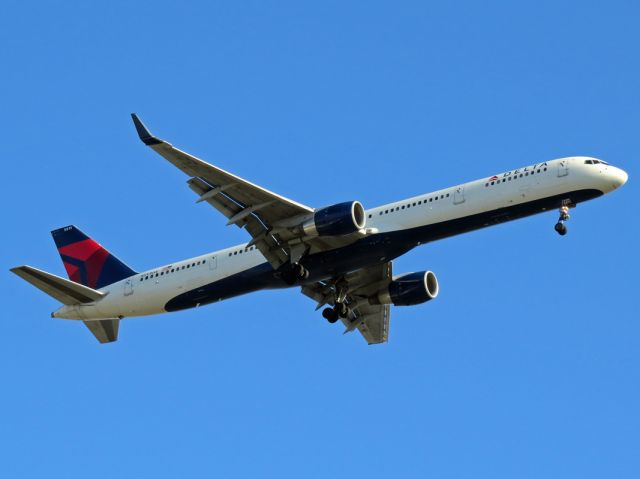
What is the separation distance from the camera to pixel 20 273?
51812mm

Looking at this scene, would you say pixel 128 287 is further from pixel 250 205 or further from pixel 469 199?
pixel 469 199

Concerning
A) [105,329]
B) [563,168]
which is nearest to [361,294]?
[105,329]

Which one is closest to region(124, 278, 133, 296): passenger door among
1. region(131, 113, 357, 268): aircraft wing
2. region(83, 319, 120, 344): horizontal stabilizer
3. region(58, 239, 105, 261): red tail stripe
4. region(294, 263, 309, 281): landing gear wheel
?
region(83, 319, 120, 344): horizontal stabilizer

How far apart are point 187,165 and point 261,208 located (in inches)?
173

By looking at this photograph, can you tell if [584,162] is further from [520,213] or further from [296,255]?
[296,255]

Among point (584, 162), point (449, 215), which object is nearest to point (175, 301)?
point (449, 215)

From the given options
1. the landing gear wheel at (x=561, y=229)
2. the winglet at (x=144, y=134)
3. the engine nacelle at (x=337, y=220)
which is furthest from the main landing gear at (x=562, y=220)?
the winglet at (x=144, y=134)

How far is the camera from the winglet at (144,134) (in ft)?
147

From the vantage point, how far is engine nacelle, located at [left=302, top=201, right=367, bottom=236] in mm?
49281

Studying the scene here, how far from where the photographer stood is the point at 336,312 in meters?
57.0

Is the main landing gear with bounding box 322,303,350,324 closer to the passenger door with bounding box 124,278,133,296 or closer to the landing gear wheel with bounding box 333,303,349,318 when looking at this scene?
the landing gear wheel with bounding box 333,303,349,318

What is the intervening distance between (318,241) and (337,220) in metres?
2.40

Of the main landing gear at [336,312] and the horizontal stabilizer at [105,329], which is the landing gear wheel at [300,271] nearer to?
the main landing gear at [336,312]

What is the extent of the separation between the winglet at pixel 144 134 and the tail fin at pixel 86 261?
1428cm
